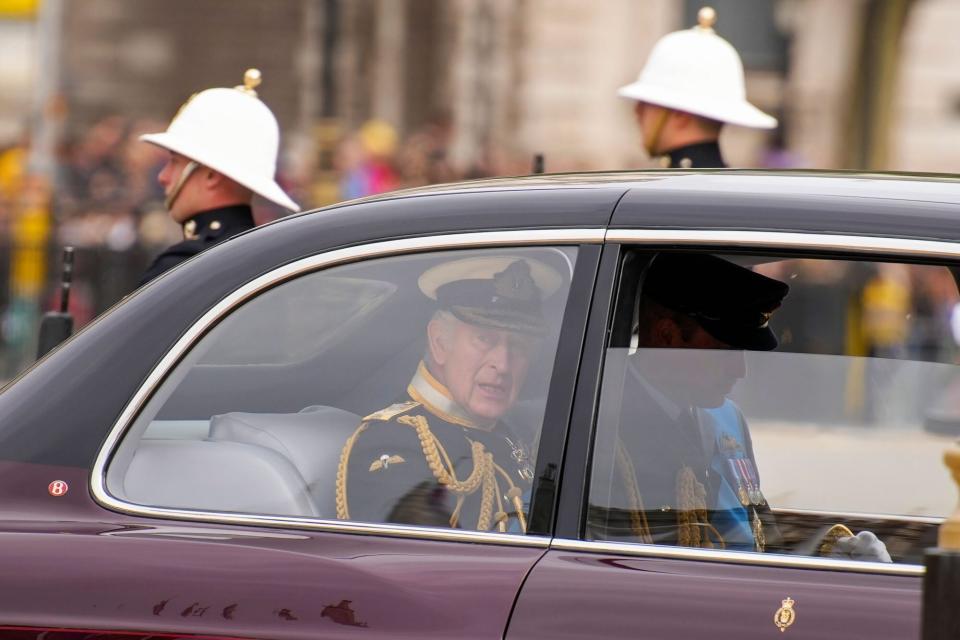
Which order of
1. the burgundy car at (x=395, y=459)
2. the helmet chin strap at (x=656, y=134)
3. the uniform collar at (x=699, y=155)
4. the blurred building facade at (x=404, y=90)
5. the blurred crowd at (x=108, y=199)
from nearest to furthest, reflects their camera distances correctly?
the burgundy car at (x=395, y=459) < the uniform collar at (x=699, y=155) < the helmet chin strap at (x=656, y=134) < the blurred crowd at (x=108, y=199) < the blurred building facade at (x=404, y=90)

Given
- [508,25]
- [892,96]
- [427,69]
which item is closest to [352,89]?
[427,69]

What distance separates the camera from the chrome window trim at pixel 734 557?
2.86 metres

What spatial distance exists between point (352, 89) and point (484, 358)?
936 inches

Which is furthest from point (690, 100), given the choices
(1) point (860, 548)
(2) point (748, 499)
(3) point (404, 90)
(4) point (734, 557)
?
(3) point (404, 90)

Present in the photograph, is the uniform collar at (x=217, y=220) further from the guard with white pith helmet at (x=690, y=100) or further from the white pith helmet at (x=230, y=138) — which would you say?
the guard with white pith helmet at (x=690, y=100)

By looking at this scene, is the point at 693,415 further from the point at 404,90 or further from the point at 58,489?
the point at 404,90

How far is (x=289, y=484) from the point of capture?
3.17m

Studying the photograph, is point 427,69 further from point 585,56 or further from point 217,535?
point 217,535

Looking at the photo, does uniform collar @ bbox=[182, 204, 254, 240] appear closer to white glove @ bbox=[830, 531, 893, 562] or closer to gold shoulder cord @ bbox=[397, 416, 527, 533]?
gold shoulder cord @ bbox=[397, 416, 527, 533]

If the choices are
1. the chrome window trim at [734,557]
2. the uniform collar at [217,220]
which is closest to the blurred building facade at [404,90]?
the uniform collar at [217,220]

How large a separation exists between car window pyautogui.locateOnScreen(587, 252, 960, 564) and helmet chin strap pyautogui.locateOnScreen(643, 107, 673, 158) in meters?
2.04

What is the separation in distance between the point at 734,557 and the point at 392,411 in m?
0.62

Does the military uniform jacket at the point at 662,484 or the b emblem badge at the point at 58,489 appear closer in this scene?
the military uniform jacket at the point at 662,484

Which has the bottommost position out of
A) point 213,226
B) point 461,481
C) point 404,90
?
point 461,481
